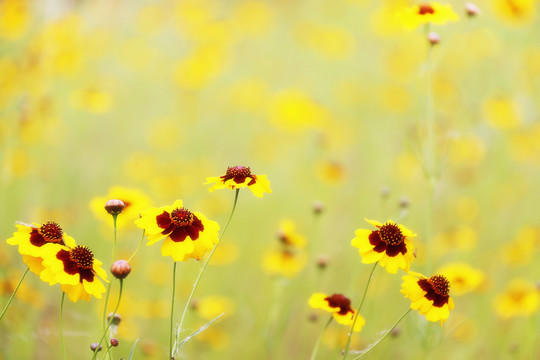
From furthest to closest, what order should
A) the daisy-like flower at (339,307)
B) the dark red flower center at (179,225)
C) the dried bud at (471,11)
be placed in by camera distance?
the dried bud at (471,11)
the daisy-like flower at (339,307)
the dark red flower center at (179,225)

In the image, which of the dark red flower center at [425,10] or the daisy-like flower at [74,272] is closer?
the daisy-like flower at [74,272]

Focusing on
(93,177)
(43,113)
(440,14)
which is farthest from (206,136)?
(440,14)

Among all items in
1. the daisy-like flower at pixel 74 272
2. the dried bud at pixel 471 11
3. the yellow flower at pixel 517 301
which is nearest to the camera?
the daisy-like flower at pixel 74 272

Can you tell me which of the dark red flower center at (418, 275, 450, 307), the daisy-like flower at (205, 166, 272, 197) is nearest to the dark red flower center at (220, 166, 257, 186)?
the daisy-like flower at (205, 166, 272, 197)

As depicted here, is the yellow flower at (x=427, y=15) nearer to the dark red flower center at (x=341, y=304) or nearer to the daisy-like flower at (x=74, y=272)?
the dark red flower center at (x=341, y=304)

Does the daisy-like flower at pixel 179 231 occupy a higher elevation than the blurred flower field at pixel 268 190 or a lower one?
lower

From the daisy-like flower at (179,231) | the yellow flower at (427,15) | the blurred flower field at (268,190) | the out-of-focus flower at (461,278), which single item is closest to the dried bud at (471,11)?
the blurred flower field at (268,190)
